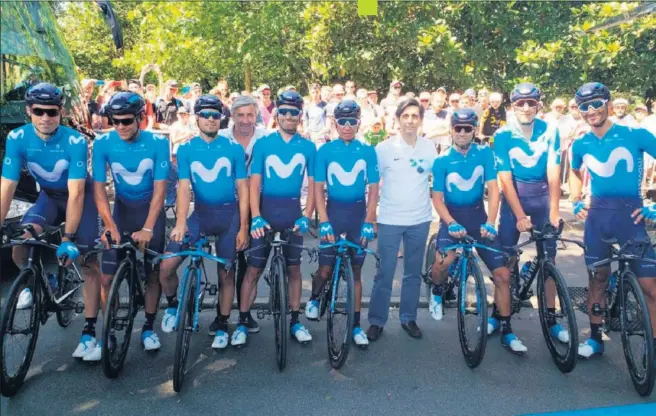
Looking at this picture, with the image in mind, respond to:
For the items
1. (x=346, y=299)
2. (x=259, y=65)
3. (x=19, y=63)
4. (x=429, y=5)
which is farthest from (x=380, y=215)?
(x=259, y=65)

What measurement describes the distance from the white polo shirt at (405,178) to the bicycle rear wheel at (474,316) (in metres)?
0.62

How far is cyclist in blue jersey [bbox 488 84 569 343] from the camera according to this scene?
473cm

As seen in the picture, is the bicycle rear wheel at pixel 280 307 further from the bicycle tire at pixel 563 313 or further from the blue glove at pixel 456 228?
the bicycle tire at pixel 563 313

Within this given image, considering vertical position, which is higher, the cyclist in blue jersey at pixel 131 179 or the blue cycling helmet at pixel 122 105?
the blue cycling helmet at pixel 122 105

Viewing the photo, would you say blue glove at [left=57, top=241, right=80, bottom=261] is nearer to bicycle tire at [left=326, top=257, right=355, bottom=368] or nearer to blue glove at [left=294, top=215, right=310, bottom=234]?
blue glove at [left=294, top=215, right=310, bottom=234]

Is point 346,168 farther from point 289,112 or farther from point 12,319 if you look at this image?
point 12,319

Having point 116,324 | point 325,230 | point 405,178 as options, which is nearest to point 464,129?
point 405,178

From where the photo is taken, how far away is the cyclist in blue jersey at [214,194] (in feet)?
14.7

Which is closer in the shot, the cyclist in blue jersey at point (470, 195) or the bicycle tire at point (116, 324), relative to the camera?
the bicycle tire at point (116, 324)

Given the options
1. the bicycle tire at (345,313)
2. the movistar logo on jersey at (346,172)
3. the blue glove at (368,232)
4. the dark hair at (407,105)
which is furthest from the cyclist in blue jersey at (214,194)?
the dark hair at (407,105)

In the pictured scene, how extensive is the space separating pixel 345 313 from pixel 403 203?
1118 mm

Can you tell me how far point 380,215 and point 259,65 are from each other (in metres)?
15.3

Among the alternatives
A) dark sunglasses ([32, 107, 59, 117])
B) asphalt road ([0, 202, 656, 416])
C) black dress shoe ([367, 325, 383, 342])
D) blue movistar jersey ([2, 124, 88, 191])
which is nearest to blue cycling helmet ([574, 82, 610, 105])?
asphalt road ([0, 202, 656, 416])

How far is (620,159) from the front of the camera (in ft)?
14.4
